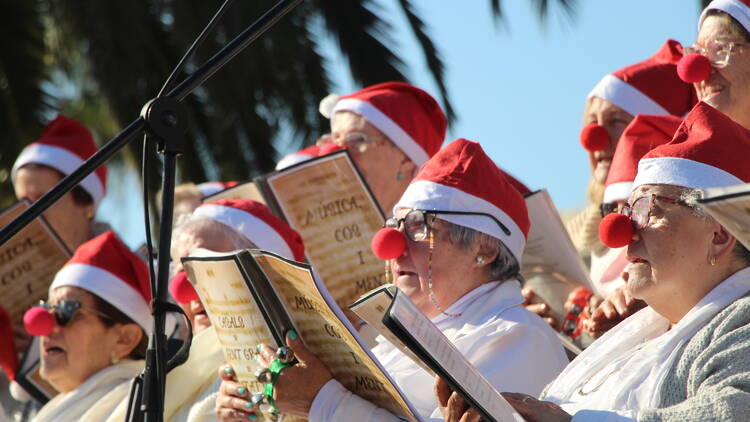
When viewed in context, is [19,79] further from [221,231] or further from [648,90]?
[648,90]

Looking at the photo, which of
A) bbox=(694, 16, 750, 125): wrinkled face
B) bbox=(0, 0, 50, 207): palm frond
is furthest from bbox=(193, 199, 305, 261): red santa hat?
bbox=(0, 0, 50, 207): palm frond

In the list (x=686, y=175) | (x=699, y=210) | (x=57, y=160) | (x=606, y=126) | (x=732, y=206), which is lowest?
(x=732, y=206)

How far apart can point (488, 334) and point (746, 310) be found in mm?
1039

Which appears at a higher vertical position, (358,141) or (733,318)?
(358,141)

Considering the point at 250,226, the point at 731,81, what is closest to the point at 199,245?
the point at 250,226

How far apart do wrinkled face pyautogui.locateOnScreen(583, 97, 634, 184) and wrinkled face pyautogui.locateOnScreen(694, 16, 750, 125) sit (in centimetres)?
64

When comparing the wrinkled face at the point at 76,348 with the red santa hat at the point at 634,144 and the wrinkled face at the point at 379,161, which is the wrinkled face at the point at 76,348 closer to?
the wrinkled face at the point at 379,161

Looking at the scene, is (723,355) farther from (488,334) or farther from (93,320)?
(93,320)

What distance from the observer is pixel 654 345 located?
131 inches

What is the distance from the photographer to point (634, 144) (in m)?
4.42

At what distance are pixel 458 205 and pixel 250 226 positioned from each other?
1.06 m

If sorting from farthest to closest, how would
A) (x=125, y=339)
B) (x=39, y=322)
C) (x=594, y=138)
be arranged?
1. (x=125, y=339)
2. (x=594, y=138)
3. (x=39, y=322)

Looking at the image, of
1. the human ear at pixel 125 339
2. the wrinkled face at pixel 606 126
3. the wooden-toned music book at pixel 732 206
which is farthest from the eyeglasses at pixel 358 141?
the wooden-toned music book at pixel 732 206

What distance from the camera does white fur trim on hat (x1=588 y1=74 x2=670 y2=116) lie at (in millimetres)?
5129
